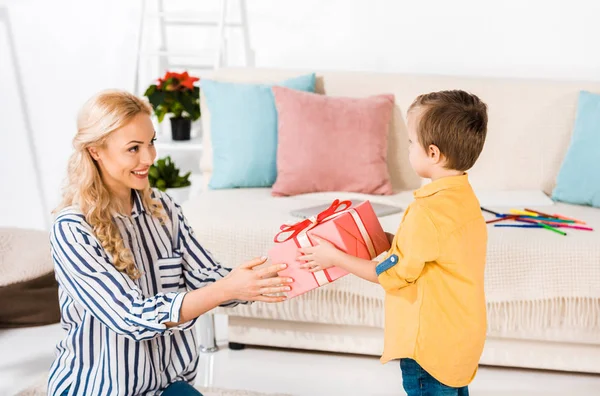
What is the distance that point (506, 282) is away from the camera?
235cm

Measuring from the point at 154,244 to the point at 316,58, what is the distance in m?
2.16

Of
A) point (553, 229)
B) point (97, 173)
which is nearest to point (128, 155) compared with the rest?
point (97, 173)

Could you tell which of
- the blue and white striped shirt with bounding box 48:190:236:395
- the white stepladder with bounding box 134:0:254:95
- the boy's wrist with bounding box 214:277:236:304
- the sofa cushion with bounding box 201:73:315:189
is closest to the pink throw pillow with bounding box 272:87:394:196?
the sofa cushion with bounding box 201:73:315:189

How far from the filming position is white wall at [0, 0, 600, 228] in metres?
3.44

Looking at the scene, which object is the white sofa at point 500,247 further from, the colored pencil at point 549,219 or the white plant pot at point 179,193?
the white plant pot at point 179,193

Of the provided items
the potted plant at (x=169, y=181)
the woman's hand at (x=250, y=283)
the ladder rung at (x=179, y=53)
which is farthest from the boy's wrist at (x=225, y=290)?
the ladder rung at (x=179, y=53)

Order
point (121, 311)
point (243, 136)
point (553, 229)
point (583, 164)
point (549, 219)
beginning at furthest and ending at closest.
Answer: point (243, 136)
point (583, 164)
point (549, 219)
point (553, 229)
point (121, 311)

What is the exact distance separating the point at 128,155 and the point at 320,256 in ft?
1.46

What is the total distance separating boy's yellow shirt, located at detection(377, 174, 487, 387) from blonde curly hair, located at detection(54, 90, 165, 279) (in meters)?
0.53

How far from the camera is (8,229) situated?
3197mm

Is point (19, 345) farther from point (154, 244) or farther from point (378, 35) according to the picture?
point (378, 35)

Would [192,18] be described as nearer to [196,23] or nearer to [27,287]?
[196,23]

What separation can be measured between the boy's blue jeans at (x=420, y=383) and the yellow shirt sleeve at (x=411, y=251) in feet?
0.67

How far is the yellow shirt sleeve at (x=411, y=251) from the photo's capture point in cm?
150
